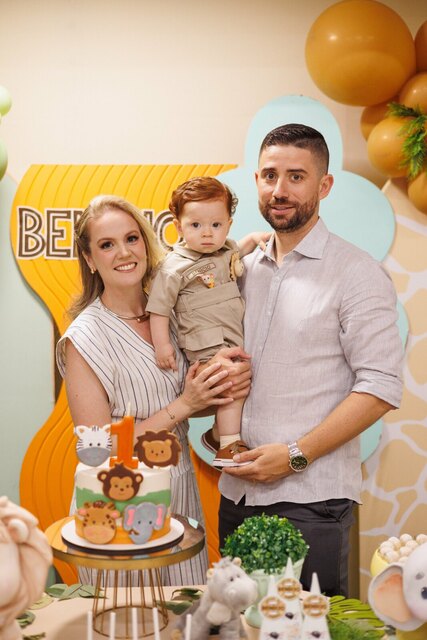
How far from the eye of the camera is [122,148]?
3578mm

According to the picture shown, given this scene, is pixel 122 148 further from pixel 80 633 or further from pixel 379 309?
pixel 80 633

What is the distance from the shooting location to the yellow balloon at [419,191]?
3090mm

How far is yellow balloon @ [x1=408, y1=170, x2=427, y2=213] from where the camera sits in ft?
10.1

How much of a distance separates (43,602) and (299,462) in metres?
0.76

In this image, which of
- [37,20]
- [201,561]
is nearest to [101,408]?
[201,561]

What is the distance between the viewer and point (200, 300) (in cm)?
233

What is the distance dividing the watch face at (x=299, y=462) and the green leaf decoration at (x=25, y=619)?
78 centimetres

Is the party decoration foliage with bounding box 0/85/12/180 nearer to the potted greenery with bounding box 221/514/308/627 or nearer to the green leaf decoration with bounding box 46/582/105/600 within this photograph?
the green leaf decoration with bounding box 46/582/105/600

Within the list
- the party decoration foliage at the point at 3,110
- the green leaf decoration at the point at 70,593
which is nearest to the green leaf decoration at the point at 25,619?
the green leaf decoration at the point at 70,593

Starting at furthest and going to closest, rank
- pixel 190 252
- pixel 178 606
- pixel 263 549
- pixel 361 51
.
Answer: pixel 361 51
pixel 190 252
pixel 178 606
pixel 263 549

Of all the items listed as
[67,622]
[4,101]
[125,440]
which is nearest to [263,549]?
[125,440]

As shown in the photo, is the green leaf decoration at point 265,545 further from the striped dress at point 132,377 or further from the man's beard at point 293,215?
the man's beard at point 293,215

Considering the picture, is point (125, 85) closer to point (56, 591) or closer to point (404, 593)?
point (56, 591)

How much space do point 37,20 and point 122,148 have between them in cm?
70
